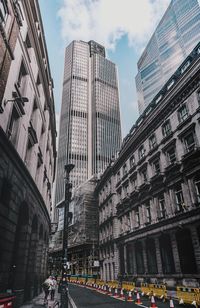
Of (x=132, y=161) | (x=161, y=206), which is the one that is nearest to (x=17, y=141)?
(x=161, y=206)

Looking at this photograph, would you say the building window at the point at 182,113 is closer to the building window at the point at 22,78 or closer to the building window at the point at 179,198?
the building window at the point at 179,198

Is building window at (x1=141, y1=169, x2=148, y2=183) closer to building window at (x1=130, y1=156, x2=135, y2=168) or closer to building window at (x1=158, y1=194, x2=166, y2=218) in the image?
building window at (x1=158, y1=194, x2=166, y2=218)

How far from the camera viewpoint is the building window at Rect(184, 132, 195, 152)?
2056cm

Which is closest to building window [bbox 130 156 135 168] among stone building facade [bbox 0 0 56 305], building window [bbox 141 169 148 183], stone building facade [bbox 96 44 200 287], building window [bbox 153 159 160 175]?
stone building facade [bbox 96 44 200 287]

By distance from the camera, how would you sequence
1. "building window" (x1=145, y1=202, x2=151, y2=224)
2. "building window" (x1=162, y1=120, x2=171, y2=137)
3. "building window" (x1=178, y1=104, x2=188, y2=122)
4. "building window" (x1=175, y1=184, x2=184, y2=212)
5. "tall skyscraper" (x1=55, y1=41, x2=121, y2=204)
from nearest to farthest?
"building window" (x1=175, y1=184, x2=184, y2=212) < "building window" (x1=178, y1=104, x2=188, y2=122) < "building window" (x1=162, y1=120, x2=171, y2=137) < "building window" (x1=145, y1=202, x2=151, y2=224) < "tall skyscraper" (x1=55, y1=41, x2=121, y2=204)

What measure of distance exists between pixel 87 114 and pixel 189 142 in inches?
5776

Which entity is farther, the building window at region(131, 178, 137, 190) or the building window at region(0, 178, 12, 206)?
the building window at region(131, 178, 137, 190)

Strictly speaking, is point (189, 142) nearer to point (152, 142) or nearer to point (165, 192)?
point (165, 192)

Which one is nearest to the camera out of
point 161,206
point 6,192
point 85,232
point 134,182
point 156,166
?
point 6,192

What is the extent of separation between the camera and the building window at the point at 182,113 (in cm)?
2226

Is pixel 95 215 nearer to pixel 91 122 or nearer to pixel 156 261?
pixel 156 261

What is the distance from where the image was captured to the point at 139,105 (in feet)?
506

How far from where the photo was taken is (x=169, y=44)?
137625 mm

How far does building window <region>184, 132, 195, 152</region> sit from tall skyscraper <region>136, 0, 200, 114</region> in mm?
114638
